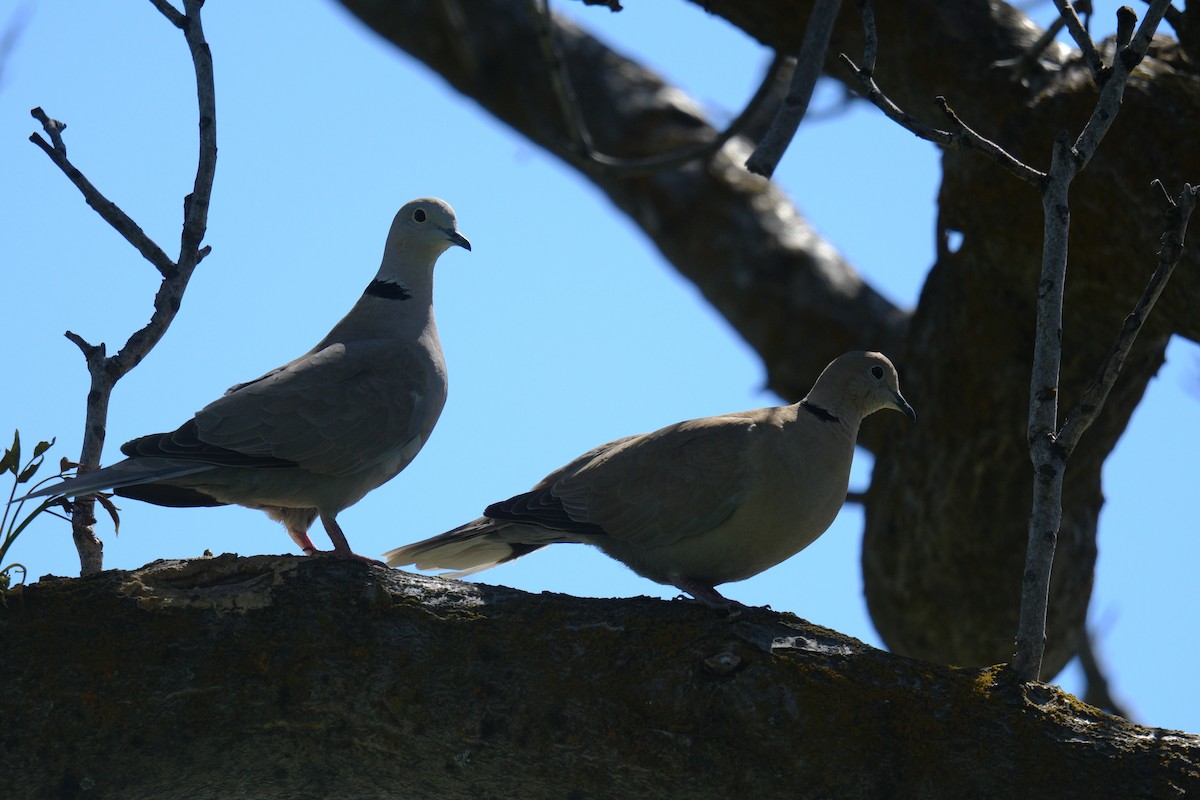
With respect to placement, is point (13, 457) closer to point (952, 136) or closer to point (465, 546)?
point (465, 546)

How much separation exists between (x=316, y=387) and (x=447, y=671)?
175 cm

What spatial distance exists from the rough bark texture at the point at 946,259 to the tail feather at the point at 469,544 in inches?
83.6

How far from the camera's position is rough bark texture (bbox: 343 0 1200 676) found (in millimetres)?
5359

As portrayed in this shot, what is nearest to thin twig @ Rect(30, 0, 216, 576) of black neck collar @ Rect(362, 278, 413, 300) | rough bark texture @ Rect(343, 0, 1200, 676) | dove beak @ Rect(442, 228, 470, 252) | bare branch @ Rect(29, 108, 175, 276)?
bare branch @ Rect(29, 108, 175, 276)

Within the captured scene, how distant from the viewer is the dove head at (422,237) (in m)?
5.63

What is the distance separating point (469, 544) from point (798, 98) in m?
1.96

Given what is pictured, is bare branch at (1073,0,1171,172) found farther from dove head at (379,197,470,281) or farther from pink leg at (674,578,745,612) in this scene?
dove head at (379,197,470,281)

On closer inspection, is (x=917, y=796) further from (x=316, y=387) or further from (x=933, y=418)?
(x=933, y=418)

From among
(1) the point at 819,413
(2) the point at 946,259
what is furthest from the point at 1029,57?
(1) the point at 819,413

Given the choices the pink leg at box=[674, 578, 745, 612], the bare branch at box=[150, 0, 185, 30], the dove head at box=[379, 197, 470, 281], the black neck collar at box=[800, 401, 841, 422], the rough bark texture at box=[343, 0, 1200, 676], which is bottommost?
the pink leg at box=[674, 578, 745, 612]

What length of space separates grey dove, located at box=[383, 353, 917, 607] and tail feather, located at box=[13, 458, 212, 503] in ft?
2.75

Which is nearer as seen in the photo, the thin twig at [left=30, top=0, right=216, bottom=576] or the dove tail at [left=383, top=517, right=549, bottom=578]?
the thin twig at [left=30, top=0, right=216, bottom=576]

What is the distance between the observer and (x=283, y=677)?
10.8 ft

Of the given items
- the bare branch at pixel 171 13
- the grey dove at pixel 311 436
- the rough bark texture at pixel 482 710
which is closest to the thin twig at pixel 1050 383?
the rough bark texture at pixel 482 710
